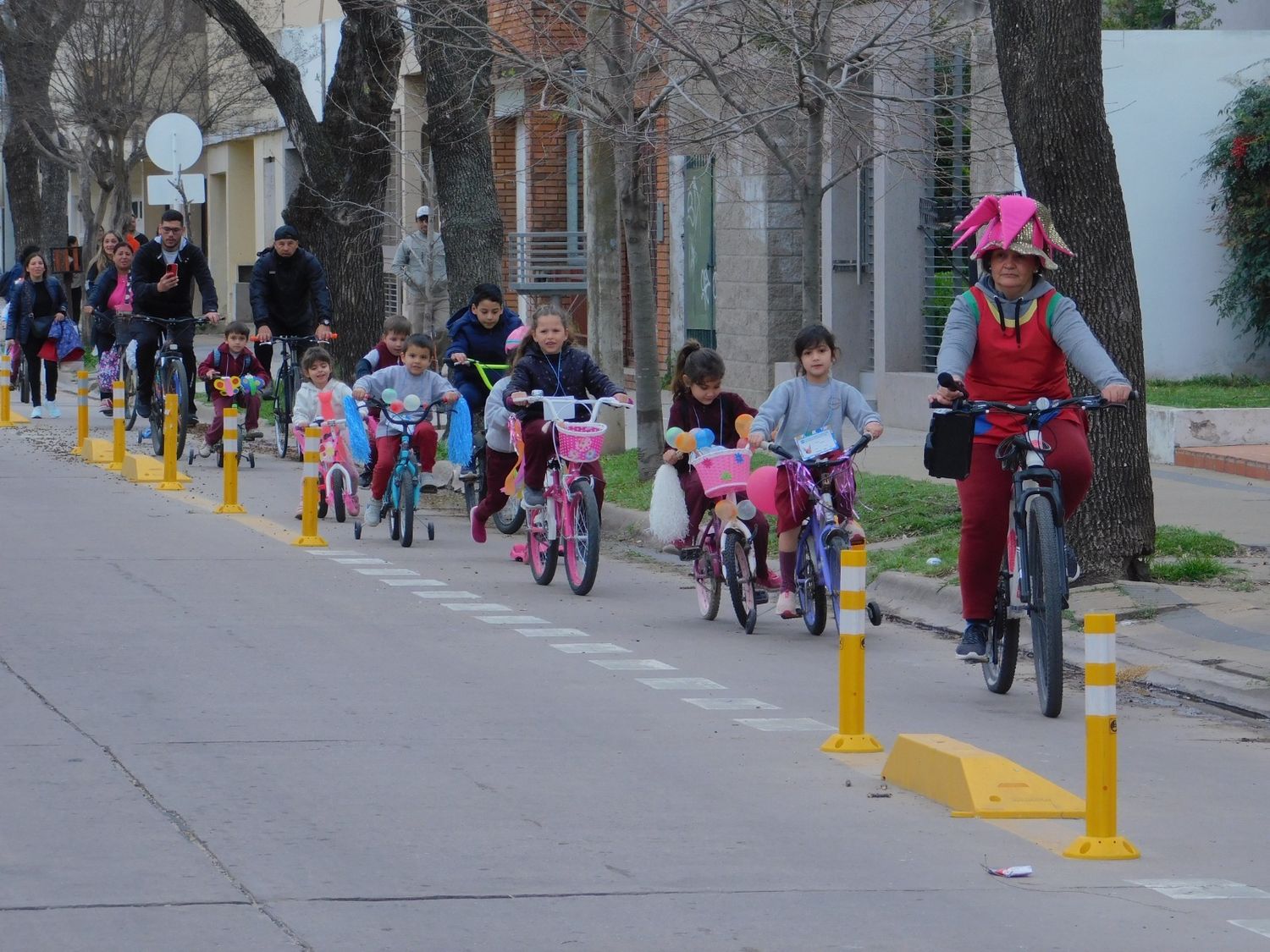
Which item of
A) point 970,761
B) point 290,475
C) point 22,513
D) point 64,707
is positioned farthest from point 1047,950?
point 290,475

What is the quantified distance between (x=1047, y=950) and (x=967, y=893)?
1.90 feet

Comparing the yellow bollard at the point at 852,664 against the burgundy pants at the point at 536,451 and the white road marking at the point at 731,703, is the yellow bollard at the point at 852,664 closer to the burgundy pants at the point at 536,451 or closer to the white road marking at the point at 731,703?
the white road marking at the point at 731,703

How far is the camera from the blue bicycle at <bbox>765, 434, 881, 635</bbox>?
10.2 m

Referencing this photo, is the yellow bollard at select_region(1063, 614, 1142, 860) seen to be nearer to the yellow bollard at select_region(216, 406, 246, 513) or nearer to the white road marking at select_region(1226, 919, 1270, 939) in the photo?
the white road marking at select_region(1226, 919, 1270, 939)

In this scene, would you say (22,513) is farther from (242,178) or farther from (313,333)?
(242,178)

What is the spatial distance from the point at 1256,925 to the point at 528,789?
8.06 ft

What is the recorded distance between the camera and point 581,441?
12.0 meters

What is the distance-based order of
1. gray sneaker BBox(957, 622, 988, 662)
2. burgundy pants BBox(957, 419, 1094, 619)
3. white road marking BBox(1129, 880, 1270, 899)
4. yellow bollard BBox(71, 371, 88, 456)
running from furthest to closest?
yellow bollard BBox(71, 371, 88, 456)
gray sneaker BBox(957, 622, 988, 662)
burgundy pants BBox(957, 419, 1094, 619)
white road marking BBox(1129, 880, 1270, 899)

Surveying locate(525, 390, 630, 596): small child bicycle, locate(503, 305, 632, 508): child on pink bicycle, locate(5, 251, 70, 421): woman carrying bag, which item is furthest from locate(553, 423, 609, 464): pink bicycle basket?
locate(5, 251, 70, 421): woman carrying bag

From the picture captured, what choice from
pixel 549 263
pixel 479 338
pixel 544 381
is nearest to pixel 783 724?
pixel 544 381

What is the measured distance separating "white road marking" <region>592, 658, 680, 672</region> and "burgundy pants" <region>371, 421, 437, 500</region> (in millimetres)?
4424

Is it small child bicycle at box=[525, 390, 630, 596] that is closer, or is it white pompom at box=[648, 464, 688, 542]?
white pompom at box=[648, 464, 688, 542]

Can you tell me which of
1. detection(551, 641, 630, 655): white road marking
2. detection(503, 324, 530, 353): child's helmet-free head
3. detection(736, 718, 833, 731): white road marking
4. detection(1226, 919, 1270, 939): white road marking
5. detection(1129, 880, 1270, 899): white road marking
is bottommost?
detection(1226, 919, 1270, 939): white road marking

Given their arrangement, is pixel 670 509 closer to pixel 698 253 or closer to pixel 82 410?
pixel 82 410
